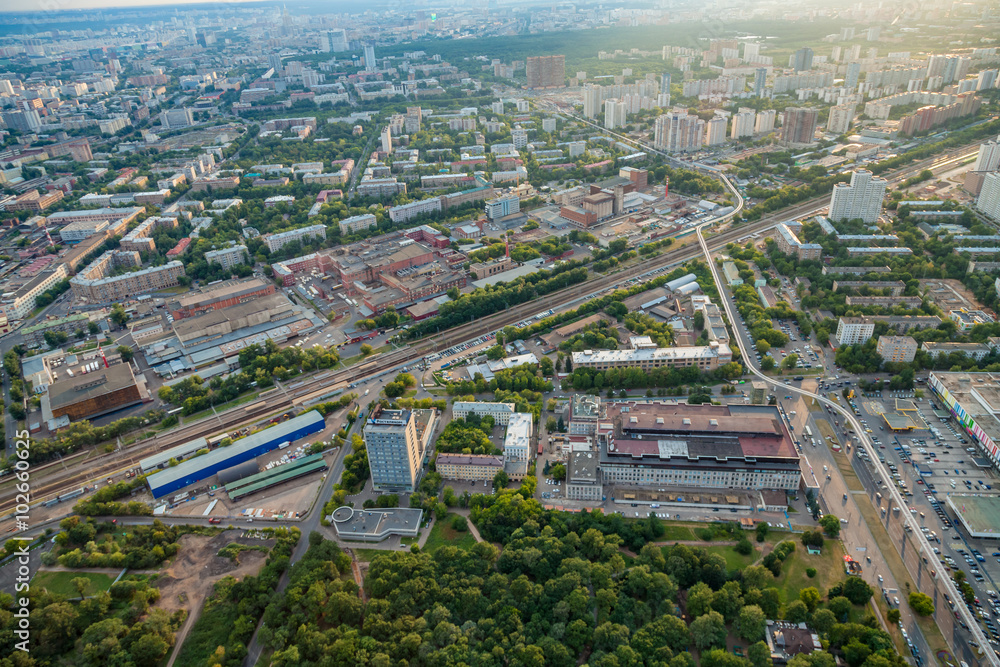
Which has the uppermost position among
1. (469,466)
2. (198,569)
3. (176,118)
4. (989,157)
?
(176,118)

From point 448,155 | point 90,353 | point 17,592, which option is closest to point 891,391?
point 17,592

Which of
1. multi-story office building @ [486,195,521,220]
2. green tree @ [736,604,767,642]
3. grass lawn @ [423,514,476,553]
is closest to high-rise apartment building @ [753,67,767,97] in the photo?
multi-story office building @ [486,195,521,220]

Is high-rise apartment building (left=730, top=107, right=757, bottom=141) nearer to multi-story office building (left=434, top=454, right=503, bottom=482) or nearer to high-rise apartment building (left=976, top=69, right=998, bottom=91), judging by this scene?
high-rise apartment building (left=976, top=69, right=998, bottom=91)

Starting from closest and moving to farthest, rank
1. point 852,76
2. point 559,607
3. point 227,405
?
point 559,607
point 227,405
point 852,76

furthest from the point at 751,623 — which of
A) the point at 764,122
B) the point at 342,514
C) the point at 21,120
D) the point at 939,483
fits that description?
the point at 21,120

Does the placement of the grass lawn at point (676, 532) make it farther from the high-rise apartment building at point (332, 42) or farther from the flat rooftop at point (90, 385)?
the high-rise apartment building at point (332, 42)

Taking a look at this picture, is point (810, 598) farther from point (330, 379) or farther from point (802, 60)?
point (802, 60)
